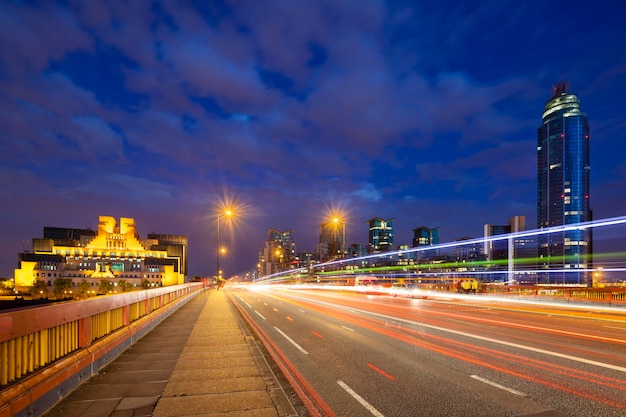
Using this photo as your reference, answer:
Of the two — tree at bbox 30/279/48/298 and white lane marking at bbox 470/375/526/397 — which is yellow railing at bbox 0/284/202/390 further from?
tree at bbox 30/279/48/298

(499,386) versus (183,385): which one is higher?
(183,385)

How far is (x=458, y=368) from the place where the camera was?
28.7 ft

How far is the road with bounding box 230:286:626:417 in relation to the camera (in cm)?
635

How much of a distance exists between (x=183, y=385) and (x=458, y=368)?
575 centimetres

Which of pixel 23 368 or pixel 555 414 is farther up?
pixel 23 368

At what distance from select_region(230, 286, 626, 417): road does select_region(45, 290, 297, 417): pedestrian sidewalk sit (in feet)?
2.83

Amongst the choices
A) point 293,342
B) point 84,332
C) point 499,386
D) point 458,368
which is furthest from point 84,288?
point 499,386

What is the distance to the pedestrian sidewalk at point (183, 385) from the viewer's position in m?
5.91

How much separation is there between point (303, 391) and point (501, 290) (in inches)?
1628

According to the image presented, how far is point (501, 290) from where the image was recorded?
42.7m

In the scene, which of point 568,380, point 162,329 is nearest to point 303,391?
point 568,380

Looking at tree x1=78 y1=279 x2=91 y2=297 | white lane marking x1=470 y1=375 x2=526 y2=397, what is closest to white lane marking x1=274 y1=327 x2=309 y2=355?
white lane marking x1=470 y1=375 x2=526 y2=397

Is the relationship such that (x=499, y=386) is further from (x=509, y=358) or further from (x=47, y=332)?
(x=47, y=332)

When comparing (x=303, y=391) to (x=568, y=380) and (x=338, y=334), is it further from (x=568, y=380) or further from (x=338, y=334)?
(x=338, y=334)
